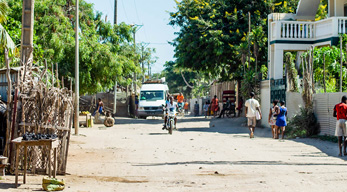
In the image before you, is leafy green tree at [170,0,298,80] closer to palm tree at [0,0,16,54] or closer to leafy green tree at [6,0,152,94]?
leafy green tree at [6,0,152,94]

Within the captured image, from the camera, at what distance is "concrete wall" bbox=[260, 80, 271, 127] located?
88.6 feet

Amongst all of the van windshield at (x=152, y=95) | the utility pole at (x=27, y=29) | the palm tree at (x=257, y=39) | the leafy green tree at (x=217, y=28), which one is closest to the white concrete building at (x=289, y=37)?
the palm tree at (x=257, y=39)

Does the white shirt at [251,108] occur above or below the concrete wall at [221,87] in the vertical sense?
below

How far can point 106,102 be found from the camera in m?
47.1

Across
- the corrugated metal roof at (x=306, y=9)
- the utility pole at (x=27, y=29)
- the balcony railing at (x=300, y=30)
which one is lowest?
the utility pole at (x=27, y=29)

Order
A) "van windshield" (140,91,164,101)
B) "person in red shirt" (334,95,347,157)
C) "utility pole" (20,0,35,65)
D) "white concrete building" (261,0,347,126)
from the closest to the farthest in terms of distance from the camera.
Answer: "utility pole" (20,0,35,65) → "person in red shirt" (334,95,347,157) → "white concrete building" (261,0,347,126) → "van windshield" (140,91,164,101)

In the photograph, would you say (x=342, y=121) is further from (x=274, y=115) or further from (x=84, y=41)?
(x=84, y=41)

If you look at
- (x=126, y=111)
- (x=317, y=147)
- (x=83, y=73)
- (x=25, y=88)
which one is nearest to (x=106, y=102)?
(x=126, y=111)

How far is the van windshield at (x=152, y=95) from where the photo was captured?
41625mm

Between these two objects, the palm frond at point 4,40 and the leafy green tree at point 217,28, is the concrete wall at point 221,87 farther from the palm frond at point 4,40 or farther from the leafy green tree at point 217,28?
the palm frond at point 4,40

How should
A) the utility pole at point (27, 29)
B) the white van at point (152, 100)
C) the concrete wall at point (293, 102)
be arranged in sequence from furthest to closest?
the white van at point (152, 100)
the concrete wall at point (293, 102)
the utility pole at point (27, 29)

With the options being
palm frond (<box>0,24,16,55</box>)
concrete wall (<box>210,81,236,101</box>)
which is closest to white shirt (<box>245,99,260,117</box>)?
palm frond (<box>0,24,16,55</box>)

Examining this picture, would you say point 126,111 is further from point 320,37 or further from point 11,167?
point 11,167

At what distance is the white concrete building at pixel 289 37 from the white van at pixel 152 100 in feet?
46.3
